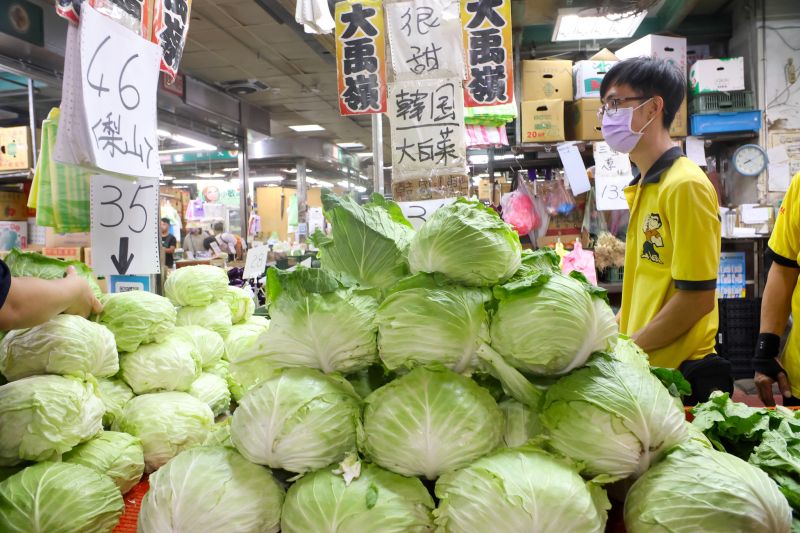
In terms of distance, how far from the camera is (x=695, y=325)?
261cm

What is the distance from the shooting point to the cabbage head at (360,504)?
1.18 meters

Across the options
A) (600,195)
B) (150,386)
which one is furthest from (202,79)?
(150,386)

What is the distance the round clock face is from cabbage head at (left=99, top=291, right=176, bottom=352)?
698 centimetres

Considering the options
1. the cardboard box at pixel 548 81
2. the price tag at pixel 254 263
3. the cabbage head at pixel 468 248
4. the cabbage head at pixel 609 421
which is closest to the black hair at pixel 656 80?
the cabbage head at pixel 468 248

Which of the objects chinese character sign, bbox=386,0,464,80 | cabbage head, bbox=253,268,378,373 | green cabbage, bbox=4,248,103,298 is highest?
chinese character sign, bbox=386,0,464,80

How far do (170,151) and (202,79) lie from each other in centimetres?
538

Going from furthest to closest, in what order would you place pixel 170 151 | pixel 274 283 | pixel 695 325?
1. pixel 170 151
2. pixel 695 325
3. pixel 274 283

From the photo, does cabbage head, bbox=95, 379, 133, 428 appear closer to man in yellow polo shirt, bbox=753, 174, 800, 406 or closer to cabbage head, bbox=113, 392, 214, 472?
cabbage head, bbox=113, 392, 214, 472

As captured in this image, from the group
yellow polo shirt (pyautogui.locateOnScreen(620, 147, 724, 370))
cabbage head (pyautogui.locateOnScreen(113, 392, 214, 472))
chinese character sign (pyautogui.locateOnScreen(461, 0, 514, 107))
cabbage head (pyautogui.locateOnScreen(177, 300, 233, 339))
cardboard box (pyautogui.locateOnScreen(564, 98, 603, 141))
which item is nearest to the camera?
cabbage head (pyautogui.locateOnScreen(113, 392, 214, 472))

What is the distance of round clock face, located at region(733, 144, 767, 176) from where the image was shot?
21.6 ft

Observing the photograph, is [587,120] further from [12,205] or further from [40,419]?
[12,205]

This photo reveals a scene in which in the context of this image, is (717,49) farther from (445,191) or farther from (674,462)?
(674,462)

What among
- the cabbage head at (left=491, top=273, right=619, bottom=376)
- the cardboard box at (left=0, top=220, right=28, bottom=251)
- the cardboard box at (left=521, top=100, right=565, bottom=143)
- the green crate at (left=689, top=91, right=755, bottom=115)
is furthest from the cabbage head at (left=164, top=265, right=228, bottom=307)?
the cardboard box at (left=0, top=220, right=28, bottom=251)

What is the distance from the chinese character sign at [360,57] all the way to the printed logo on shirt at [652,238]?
6.21ft
